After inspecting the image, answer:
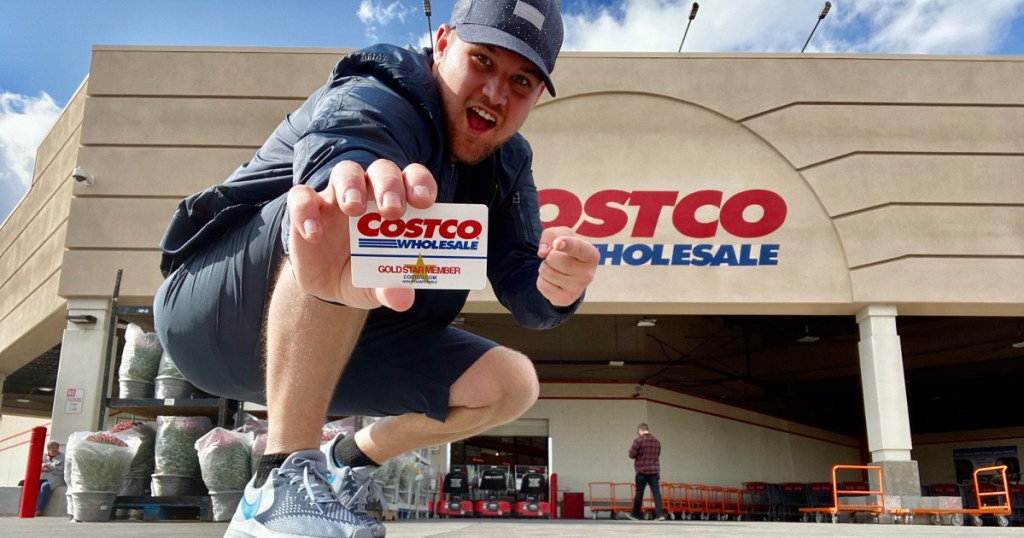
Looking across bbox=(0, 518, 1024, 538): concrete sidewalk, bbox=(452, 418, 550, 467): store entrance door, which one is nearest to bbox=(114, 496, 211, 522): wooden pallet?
bbox=(0, 518, 1024, 538): concrete sidewalk

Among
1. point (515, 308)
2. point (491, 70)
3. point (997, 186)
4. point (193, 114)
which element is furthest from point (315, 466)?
point (997, 186)

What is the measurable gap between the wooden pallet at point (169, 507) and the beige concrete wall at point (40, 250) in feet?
18.2

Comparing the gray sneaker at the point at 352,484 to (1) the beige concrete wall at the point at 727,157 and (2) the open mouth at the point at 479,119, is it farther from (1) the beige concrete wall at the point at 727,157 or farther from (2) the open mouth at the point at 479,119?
(1) the beige concrete wall at the point at 727,157

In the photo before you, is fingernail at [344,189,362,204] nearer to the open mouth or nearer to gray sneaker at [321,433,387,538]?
the open mouth

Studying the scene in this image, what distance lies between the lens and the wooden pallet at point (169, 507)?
5.79 meters

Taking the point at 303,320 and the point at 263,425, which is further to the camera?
the point at 263,425

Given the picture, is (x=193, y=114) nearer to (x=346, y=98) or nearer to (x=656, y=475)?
(x=656, y=475)

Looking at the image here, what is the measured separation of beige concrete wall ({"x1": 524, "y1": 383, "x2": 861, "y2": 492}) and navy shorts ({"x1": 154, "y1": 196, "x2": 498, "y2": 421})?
1446cm

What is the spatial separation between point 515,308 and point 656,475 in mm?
10153

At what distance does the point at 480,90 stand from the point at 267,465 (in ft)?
2.79

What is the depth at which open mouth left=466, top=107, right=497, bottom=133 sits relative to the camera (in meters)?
1.50

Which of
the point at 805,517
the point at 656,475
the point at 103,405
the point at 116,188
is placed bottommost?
the point at 805,517

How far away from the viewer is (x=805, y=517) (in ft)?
55.4

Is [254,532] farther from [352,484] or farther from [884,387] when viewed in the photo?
[884,387]
